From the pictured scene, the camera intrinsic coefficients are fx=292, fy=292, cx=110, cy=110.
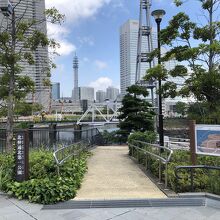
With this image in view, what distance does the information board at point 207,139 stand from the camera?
6.80m

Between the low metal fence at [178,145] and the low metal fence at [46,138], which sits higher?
the low metal fence at [46,138]

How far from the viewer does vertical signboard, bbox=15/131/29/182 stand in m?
6.65

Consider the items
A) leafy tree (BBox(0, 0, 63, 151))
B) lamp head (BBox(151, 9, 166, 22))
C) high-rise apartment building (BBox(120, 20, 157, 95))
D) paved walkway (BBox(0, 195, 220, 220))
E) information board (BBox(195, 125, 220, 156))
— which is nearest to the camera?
paved walkway (BBox(0, 195, 220, 220))

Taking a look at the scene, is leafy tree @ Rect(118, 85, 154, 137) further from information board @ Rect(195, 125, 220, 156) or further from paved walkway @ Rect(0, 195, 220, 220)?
paved walkway @ Rect(0, 195, 220, 220)

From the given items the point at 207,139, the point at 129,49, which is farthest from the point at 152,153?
the point at 129,49

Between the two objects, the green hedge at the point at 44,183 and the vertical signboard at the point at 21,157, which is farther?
the vertical signboard at the point at 21,157

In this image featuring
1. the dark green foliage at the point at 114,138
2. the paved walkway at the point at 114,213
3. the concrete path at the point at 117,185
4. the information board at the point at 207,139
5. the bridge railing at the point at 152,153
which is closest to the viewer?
the paved walkway at the point at 114,213

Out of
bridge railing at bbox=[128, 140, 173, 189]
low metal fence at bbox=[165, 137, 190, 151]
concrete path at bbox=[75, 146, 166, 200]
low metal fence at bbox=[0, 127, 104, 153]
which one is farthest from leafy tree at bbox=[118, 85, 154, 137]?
concrete path at bbox=[75, 146, 166, 200]

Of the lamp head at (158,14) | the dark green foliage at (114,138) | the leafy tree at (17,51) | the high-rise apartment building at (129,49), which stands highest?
the high-rise apartment building at (129,49)

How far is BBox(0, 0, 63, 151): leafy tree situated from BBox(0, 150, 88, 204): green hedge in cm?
320

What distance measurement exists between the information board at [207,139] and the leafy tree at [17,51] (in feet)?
20.0

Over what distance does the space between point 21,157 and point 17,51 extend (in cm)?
511

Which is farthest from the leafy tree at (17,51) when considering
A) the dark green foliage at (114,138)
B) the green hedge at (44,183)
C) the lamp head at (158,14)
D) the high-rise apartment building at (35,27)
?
the dark green foliage at (114,138)

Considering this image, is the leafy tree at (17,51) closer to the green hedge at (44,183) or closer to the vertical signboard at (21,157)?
the green hedge at (44,183)
